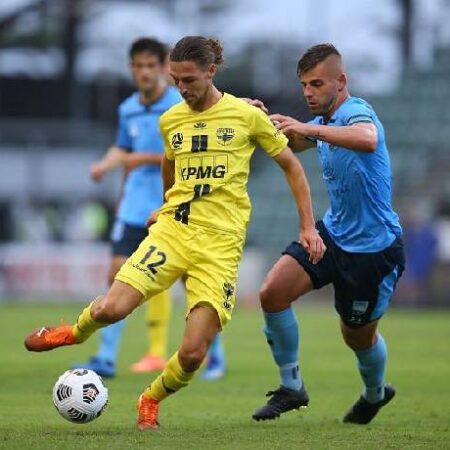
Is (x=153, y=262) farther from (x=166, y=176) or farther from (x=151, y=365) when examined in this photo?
(x=151, y=365)

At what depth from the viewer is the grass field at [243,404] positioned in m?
7.36

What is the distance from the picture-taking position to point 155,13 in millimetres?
33500

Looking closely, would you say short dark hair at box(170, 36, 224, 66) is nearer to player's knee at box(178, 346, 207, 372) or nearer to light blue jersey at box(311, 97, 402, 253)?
light blue jersey at box(311, 97, 402, 253)

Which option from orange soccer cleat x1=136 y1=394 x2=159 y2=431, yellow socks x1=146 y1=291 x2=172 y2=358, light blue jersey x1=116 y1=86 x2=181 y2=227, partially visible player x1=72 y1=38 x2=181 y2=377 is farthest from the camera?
yellow socks x1=146 y1=291 x2=172 y2=358

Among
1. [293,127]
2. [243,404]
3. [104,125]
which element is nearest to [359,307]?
[293,127]

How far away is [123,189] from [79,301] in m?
12.7

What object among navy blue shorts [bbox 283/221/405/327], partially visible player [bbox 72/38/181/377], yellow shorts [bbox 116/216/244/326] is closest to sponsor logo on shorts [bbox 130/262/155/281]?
yellow shorts [bbox 116/216/244/326]

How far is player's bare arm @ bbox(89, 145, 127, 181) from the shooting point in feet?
35.4

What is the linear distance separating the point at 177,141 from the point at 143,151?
3497mm

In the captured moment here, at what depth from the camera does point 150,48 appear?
1112 cm

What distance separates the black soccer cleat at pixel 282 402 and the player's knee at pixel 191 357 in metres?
0.86

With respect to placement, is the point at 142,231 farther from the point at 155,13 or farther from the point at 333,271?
the point at 155,13

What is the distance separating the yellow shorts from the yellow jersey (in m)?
0.08

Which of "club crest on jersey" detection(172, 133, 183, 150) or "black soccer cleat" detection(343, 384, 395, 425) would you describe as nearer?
"club crest on jersey" detection(172, 133, 183, 150)
